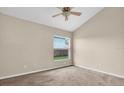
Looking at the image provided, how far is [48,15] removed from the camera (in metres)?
4.05

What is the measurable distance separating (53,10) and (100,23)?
2.43 meters

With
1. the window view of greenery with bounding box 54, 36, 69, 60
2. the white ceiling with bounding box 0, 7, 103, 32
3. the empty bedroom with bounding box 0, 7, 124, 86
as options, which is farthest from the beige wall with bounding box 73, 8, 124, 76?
the window view of greenery with bounding box 54, 36, 69, 60

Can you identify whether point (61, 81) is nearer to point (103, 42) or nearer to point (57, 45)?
point (57, 45)

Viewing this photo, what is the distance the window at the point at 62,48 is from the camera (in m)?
5.65

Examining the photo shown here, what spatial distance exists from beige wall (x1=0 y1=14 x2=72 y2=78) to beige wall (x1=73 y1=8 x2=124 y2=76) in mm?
1825

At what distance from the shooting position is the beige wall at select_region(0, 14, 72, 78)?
3468mm

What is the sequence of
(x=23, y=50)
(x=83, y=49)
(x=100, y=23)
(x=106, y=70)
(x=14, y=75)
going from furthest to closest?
(x=83, y=49), (x=100, y=23), (x=106, y=70), (x=23, y=50), (x=14, y=75)

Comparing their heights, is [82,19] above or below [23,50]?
above

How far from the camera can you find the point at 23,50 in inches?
156

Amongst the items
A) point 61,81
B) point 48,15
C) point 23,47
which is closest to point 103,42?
point 61,81

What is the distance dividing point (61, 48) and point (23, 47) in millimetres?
2557

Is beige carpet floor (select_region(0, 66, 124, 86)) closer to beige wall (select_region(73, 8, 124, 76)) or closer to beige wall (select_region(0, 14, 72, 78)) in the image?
beige wall (select_region(0, 14, 72, 78))
